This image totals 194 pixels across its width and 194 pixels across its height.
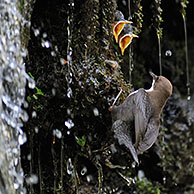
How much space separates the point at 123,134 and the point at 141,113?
7.5 inches

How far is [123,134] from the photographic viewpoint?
3008 millimetres

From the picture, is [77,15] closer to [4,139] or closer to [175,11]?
[4,139]

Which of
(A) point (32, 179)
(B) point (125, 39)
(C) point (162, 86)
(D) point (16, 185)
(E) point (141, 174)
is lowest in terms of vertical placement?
(E) point (141, 174)

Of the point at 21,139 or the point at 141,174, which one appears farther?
the point at 141,174

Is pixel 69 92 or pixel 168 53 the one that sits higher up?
pixel 69 92

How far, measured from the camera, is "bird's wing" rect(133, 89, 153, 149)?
9.84 ft

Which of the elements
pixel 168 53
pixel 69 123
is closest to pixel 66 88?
pixel 69 123

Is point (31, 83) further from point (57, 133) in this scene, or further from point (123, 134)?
point (123, 134)

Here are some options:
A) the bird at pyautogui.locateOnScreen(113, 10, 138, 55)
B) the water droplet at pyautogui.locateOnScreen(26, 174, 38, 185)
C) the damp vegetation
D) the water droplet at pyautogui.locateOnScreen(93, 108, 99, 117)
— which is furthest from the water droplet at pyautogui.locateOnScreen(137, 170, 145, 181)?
the bird at pyautogui.locateOnScreen(113, 10, 138, 55)

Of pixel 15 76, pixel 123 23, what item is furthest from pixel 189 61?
pixel 15 76

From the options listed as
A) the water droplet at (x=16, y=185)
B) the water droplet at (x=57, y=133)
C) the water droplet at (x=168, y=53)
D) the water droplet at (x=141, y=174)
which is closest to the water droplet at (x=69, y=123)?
the water droplet at (x=57, y=133)

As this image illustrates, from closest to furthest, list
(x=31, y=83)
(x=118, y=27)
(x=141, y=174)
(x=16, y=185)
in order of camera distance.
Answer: (x=16, y=185)
(x=31, y=83)
(x=118, y=27)
(x=141, y=174)

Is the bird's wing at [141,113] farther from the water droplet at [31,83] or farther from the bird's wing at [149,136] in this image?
the water droplet at [31,83]

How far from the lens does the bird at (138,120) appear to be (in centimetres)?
300
